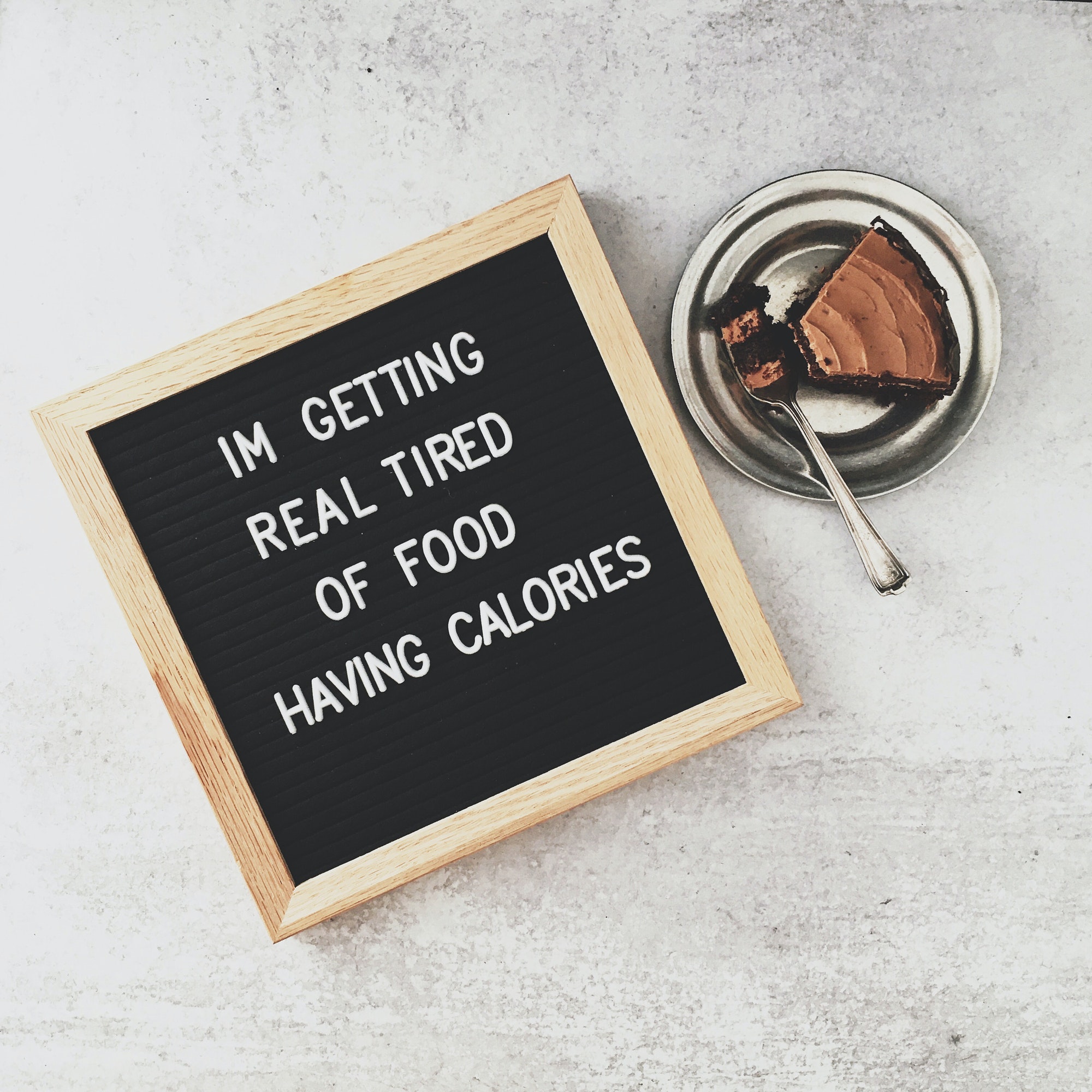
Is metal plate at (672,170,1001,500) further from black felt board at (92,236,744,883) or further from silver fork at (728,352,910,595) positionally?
black felt board at (92,236,744,883)

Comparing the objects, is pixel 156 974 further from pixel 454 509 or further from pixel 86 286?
pixel 86 286

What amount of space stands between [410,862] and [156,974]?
0.63m

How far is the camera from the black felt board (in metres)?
1.41

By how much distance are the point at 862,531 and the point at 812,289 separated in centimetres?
45

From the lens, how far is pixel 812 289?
151cm

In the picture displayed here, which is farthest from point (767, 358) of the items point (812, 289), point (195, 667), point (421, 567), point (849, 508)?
point (195, 667)

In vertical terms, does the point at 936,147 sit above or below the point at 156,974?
above

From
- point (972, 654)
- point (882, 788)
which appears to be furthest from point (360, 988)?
point (972, 654)

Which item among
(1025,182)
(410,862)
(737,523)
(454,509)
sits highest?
(1025,182)

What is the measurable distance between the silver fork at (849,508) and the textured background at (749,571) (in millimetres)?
91

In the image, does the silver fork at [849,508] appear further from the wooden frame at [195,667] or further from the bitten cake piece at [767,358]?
the wooden frame at [195,667]

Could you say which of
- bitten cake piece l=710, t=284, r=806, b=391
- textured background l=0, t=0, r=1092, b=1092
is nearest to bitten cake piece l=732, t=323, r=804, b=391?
bitten cake piece l=710, t=284, r=806, b=391

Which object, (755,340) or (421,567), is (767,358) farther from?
(421,567)

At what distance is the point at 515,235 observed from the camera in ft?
4.58
